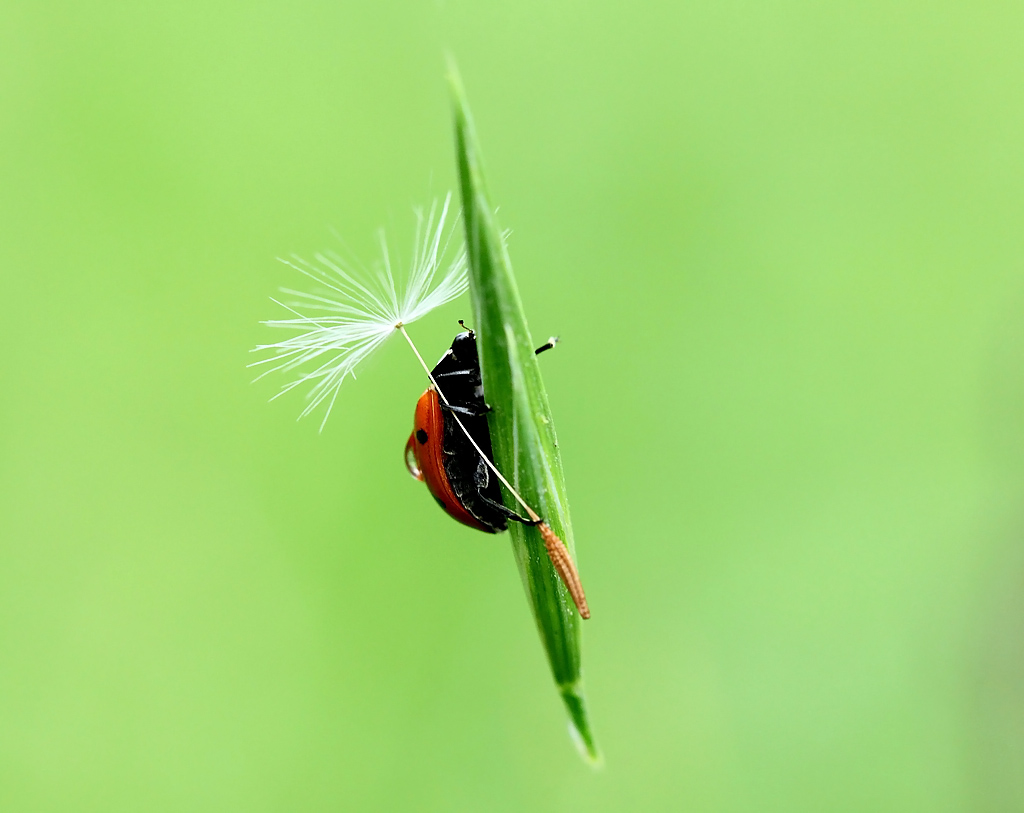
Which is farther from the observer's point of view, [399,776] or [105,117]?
[105,117]

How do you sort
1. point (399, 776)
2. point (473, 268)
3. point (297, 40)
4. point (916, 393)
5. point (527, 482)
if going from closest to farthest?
1. point (473, 268)
2. point (527, 482)
3. point (399, 776)
4. point (916, 393)
5. point (297, 40)

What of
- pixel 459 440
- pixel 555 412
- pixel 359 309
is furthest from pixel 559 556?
pixel 555 412

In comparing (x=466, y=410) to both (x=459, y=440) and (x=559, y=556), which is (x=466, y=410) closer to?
(x=459, y=440)

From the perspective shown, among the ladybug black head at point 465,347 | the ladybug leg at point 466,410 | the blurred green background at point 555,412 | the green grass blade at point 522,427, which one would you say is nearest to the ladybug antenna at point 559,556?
the green grass blade at point 522,427

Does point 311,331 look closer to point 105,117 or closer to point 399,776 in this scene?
point 399,776

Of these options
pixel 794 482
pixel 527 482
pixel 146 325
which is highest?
pixel 146 325

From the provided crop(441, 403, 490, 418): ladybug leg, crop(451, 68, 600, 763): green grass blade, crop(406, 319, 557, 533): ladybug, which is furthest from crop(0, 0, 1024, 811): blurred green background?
crop(451, 68, 600, 763): green grass blade

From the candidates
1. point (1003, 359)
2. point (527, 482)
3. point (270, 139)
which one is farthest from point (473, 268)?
point (1003, 359)
